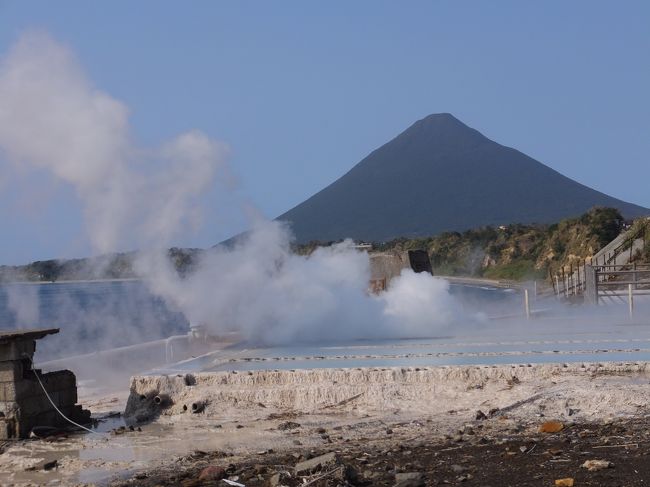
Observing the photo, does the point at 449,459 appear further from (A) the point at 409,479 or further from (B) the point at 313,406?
(B) the point at 313,406

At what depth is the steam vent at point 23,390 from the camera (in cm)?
1370

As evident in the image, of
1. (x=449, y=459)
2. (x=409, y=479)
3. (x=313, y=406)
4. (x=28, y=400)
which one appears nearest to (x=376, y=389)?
(x=313, y=406)

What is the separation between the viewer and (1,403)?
13781 millimetres

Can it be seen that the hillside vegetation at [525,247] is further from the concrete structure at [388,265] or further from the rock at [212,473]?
the rock at [212,473]

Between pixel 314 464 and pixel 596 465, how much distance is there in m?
2.59

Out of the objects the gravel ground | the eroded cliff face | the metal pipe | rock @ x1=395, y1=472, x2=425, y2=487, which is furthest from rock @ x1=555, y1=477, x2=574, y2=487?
the metal pipe

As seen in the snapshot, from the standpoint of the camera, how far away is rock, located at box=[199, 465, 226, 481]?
10.5 metres

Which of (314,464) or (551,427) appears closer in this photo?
(314,464)

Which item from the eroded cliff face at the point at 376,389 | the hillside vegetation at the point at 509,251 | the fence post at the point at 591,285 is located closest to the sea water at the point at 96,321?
the hillside vegetation at the point at 509,251

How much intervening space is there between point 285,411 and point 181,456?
270 centimetres

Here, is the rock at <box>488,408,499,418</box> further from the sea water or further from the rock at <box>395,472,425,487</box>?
the sea water

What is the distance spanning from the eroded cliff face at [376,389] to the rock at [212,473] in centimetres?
382

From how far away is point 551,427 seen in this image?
39.6 feet

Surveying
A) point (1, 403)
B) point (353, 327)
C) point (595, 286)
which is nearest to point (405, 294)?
point (353, 327)
